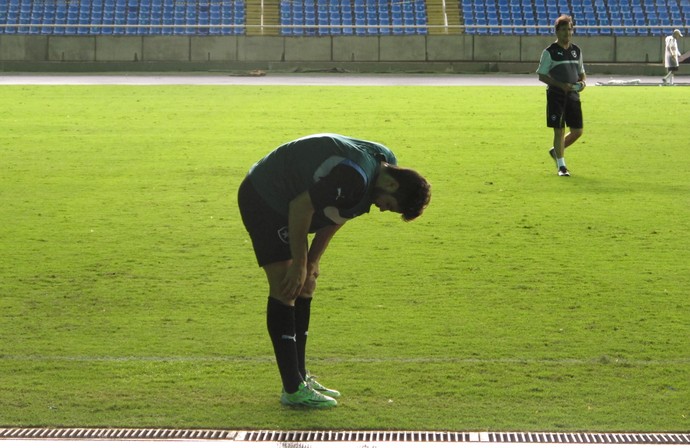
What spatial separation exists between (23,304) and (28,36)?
112 feet

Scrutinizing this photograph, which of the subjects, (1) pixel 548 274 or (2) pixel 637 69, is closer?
(1) pixel 548 274

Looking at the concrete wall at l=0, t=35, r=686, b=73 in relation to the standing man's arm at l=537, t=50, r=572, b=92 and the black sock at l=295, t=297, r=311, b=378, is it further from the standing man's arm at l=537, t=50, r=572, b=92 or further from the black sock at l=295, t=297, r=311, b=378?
the black sock at l=295, t=297, r=311, b=378

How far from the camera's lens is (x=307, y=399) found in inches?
229

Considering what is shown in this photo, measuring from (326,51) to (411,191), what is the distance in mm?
36199

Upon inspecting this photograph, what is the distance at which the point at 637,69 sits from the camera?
39312 millimetres

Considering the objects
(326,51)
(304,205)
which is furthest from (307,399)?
(326,51)

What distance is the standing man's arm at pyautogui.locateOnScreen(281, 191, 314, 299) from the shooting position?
208 inches

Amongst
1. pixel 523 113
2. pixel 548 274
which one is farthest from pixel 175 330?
pixel 523 113

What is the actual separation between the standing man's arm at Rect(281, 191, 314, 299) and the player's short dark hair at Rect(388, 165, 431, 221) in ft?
1.29

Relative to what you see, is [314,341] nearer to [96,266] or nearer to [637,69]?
[96,266]

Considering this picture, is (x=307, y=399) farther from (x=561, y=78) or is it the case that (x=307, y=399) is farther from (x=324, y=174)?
(x=561, y=78)

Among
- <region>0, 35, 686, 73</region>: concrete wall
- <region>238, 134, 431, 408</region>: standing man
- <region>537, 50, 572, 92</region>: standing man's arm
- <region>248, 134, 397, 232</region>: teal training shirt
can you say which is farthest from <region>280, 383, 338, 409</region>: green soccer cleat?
<region>0, 35, 686, 73</region>: concrete wall

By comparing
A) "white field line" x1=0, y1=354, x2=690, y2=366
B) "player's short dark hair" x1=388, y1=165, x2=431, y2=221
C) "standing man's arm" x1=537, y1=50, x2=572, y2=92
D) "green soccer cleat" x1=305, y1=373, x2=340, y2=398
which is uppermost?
"standing man's arm" x1=537, y1=50, x2=572, y2=92

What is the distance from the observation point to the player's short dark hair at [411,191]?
517 centimetres
